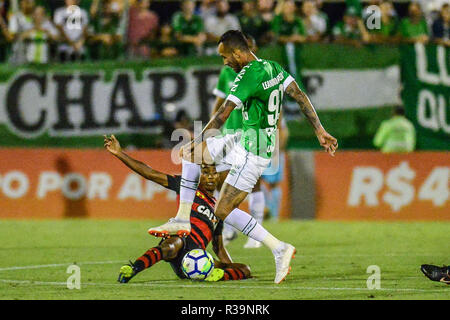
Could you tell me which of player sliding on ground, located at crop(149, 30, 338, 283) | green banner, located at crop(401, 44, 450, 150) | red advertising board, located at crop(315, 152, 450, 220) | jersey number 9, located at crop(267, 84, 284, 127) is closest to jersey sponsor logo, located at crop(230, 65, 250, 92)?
player sliding on ground, located at crop(149, 30, 338, 283)

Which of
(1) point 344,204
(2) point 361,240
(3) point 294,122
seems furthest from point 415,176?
(2) point 361,240

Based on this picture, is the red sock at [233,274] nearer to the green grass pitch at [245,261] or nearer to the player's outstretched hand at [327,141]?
the green grass pitch at [245,261]

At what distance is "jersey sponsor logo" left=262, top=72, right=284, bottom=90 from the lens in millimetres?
9140

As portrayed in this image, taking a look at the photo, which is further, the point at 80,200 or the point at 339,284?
the point at 80,200

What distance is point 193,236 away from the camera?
31.0ft

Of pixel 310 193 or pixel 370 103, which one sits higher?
pixel 370 103

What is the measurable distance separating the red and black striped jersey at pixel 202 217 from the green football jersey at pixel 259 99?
33.1 inches

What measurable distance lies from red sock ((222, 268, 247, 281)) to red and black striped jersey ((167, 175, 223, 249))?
0.35 meters

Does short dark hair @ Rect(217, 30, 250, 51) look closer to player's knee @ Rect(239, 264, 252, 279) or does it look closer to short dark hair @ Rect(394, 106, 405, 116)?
player's knee @ Rect(239, 264, 252, 279)

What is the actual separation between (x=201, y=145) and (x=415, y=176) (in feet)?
30.1

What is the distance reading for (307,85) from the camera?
19547 millimetres

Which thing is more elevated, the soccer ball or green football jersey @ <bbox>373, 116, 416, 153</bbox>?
green football jersey @ <bbox>373, 116, 416, 153</bbox>

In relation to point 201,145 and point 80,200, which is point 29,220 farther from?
point 201,145

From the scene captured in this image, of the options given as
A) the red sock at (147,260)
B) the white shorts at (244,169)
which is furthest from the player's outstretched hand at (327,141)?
the red sock at (147,260)
